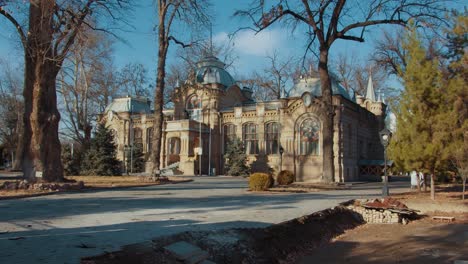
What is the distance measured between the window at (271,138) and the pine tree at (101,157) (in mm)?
15148

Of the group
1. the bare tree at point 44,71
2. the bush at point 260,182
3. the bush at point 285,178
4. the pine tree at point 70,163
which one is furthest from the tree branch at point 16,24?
the pine tree at point 70,163

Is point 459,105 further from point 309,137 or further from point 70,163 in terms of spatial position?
point 70,163

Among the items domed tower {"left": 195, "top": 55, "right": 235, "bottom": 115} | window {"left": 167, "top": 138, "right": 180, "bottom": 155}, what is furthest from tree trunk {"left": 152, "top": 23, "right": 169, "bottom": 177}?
window {"left": 167, "top": 138, "right": 180, "bottom": 155}

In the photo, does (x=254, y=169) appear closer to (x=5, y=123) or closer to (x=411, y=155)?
(x=411, y=155)

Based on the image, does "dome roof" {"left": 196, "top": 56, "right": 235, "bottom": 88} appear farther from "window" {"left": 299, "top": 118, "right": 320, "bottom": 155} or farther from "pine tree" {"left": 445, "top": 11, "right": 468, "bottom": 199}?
"pine tree" {"left": 445, "top": 11, "right": 468, "bottom": 199}

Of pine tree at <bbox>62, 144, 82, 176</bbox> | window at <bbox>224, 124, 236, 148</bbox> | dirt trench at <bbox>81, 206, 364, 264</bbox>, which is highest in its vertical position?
window at <bbox>224, 124, 236, 148</bbox>

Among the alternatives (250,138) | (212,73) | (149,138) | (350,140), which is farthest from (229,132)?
(350,140)

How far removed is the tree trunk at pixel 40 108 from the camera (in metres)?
16.9

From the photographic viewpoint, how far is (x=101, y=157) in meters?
33.1

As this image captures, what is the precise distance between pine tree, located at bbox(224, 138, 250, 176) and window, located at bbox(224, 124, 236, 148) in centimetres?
222

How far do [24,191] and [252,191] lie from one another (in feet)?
31.6

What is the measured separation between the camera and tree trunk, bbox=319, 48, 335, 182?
2386cm

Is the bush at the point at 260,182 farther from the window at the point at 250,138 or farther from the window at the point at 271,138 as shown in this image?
the window at the point at 250,138

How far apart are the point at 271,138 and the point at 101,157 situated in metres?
16.7
